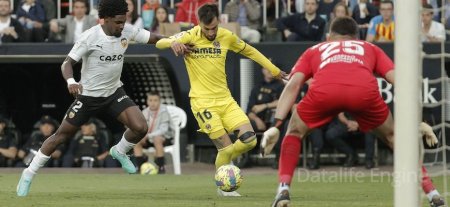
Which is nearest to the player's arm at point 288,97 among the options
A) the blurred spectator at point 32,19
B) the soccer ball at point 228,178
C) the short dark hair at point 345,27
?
the short dark hair at point 345,27

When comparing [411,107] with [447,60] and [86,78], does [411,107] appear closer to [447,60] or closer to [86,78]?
[86,78]

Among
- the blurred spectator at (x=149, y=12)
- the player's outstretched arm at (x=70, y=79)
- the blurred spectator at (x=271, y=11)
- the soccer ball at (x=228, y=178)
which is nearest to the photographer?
the player's outstretched arm at (x=70, y=79)

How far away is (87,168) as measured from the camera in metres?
21.3

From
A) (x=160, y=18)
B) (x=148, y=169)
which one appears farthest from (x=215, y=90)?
(x=160, y=18)

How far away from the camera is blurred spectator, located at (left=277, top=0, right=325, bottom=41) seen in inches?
823

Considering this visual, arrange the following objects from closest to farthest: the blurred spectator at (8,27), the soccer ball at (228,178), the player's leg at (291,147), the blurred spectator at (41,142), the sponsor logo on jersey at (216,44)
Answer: the player's leg at (291,147), the soccer ball at (228,178), the sponsor logo on jersey at (216,44), the blurred spectator at (8,27), the blurred spectator at (41,142)

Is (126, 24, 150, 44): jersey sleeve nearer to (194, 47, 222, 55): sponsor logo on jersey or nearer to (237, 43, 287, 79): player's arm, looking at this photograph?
(194, 47, 222, 55): sponsor logo on jersey

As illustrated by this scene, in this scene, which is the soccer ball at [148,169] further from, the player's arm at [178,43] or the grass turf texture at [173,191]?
the player's arm at [178,43]

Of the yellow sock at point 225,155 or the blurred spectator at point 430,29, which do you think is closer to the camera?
the yellow sock at point 225,155

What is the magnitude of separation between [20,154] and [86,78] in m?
7.97

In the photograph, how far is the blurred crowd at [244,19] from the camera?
20645 millimetres

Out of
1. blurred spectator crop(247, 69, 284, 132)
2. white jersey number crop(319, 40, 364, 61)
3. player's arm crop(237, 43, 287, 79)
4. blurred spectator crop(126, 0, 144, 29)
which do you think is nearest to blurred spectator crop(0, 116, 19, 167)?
blurred spectator crop(126, 0, 144, 29)

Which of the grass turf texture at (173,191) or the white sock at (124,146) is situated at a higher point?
the white sock at (124,146)

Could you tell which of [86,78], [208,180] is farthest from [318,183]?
[86,78]
